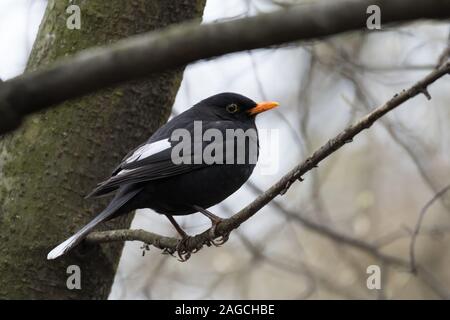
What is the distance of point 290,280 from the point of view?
33.7ft

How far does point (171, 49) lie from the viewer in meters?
1.79

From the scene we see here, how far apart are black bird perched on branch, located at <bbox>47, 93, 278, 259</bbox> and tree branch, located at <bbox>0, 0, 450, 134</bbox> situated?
7.29 feet

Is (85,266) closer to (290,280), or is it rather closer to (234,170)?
(234,170)

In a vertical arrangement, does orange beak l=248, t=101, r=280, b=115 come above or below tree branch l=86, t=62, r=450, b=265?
above

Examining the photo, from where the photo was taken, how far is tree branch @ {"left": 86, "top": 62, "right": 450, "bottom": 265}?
8.79 ft

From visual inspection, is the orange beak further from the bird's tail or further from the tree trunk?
the bird's tail

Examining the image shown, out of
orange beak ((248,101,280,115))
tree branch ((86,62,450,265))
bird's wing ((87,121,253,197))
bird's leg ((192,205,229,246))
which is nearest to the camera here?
tree branch ((86,62,450,265))

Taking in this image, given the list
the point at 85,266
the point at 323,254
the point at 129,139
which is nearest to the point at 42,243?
the point at 85,266

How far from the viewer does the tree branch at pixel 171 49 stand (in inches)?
68.9

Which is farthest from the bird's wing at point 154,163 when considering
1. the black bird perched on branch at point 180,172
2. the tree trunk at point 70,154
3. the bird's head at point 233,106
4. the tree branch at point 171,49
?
the tree branch at point 171,49

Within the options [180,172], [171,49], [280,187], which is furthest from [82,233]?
[171,49]

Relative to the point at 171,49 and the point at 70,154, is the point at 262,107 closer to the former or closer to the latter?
the point at 70,154

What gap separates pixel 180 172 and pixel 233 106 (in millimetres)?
940

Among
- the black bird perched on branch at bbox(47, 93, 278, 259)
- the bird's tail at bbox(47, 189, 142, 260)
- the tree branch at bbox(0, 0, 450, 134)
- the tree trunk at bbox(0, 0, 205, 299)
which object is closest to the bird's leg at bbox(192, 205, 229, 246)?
the black bird perched on branch at bbox(47, 93, 278, 259)
